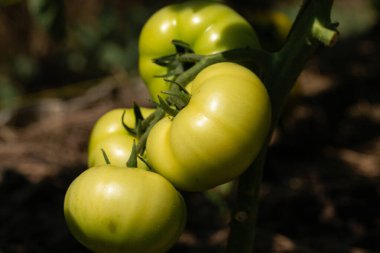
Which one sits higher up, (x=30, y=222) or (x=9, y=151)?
(x=30, y=222)

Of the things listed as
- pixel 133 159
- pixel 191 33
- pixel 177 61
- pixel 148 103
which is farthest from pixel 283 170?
pixel 133 159

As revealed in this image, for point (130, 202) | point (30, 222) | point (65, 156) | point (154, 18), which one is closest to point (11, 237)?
point (30, 222)

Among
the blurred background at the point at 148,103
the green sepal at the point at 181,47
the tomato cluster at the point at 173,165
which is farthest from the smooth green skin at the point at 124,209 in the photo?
the blurred background at the point at 148,103

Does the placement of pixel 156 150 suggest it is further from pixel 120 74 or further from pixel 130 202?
pixel 120 74

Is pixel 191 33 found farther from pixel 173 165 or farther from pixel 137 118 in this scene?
pixel 173 165

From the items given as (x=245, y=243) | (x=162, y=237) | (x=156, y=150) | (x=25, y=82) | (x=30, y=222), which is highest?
(x=156, y=150)

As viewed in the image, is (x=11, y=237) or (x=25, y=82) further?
(x=25, y=82)

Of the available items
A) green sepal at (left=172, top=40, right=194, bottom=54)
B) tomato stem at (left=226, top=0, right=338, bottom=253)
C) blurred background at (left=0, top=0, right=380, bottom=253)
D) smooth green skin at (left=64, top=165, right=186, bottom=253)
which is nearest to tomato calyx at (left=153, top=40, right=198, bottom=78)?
green sepal at (left=172, top=40, right=194, bottom=54)
